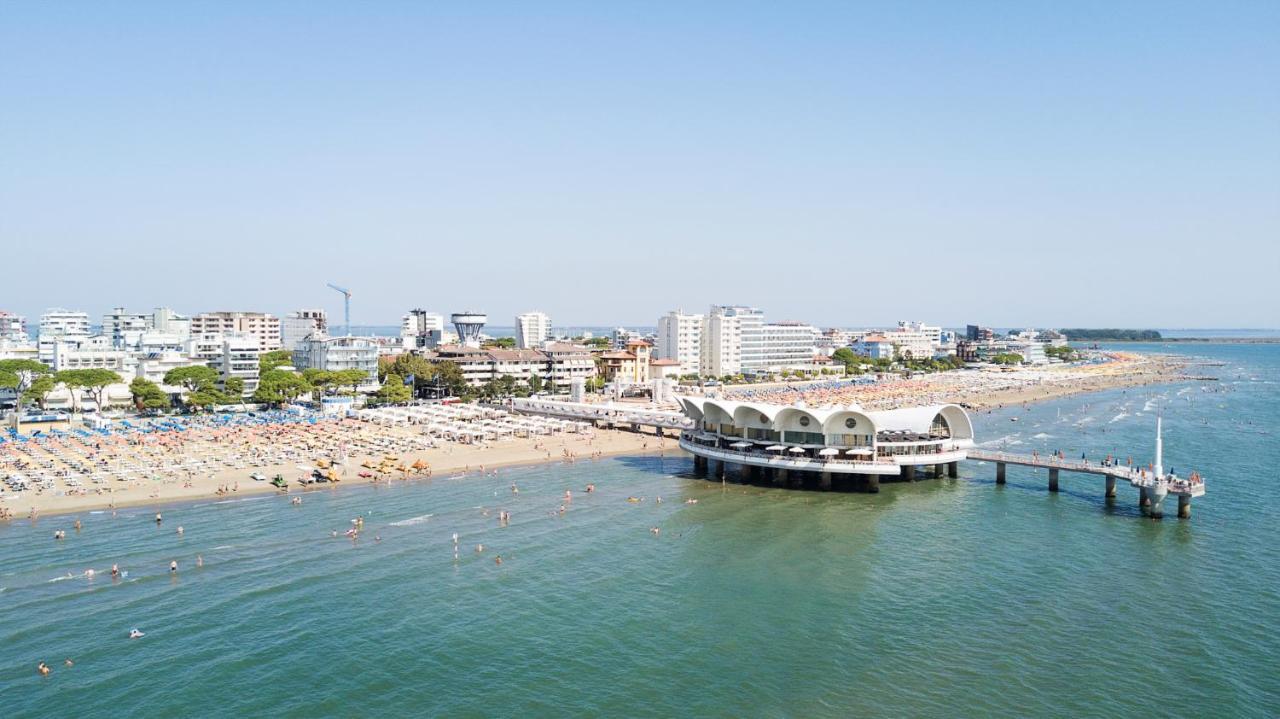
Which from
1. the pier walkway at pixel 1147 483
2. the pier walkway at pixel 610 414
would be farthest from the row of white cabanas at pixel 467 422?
the pier walkway at pixel 1147 483

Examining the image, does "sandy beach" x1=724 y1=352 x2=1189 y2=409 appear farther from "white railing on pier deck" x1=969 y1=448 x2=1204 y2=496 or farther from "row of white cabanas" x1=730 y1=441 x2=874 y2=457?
"row of white cabanas" x1=730 y1=441 x2=874 y2=457

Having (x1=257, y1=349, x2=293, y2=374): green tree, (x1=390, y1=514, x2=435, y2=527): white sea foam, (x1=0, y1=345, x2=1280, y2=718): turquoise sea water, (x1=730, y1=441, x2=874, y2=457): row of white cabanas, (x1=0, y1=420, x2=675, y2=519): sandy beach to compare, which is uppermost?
(x1=257, y1=349, x2=293, y2=374): green tree

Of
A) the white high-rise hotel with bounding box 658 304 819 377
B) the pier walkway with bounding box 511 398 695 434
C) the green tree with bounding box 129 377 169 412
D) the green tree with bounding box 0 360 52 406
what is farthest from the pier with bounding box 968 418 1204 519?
the white high-rise hotel with bounding box 658 304 819 377

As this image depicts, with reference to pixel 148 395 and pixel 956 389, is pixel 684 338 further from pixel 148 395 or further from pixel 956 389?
pixel 148 395

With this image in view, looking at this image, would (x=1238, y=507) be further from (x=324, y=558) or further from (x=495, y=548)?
(x=324, y=558)

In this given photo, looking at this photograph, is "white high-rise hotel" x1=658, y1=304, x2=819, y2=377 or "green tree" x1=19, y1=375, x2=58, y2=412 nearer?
"green tree" x1=19, y1=375, x2=58, y2=412
